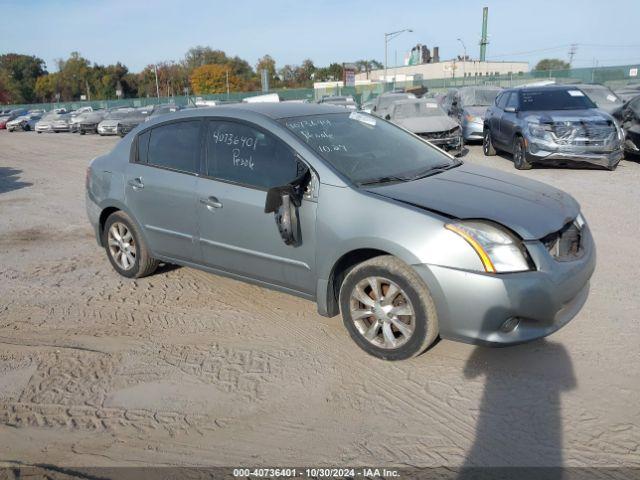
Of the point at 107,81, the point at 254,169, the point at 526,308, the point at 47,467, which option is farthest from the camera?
the point at 107,81

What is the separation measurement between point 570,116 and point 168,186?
27.8 feet

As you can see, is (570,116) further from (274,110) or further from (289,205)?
(289,205)

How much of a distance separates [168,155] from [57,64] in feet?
370

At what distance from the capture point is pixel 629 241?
243 inches

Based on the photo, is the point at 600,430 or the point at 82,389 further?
the point at 82,389

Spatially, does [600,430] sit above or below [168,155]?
below

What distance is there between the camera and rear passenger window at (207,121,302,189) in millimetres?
4242

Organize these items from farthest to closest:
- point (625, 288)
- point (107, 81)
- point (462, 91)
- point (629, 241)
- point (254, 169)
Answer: point (107, 81) → point (462, 91) → point (629, 241) → point (625, 288) → point (254, 169)

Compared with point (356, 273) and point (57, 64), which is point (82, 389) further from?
point (57, 64)

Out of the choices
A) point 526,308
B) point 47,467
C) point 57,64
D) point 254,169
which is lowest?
point 47,467

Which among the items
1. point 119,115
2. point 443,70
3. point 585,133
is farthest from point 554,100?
point 443,70

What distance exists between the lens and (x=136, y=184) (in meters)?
5.24

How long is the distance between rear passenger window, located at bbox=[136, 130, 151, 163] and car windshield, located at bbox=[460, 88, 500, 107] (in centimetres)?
1307

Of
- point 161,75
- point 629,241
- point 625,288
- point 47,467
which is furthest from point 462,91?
point 161,75
